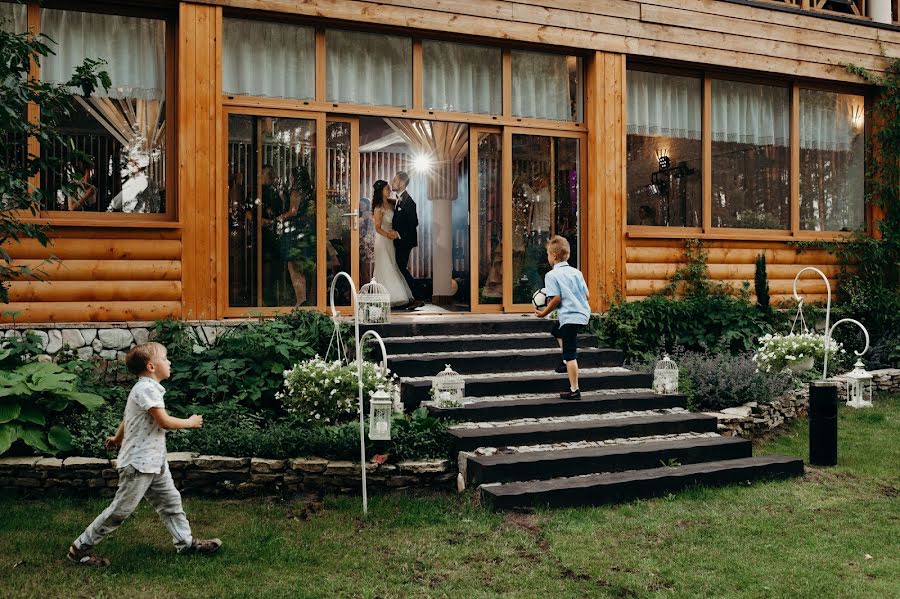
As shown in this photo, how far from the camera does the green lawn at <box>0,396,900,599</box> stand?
14.4 ft

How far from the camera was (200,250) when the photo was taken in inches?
337

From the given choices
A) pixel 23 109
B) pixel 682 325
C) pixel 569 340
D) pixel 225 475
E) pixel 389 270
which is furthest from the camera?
pixel 389 270

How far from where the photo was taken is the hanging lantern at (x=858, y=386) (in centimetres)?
913

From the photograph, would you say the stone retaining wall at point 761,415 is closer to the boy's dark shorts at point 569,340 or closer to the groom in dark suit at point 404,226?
the boy's dark shorts at point 569,340

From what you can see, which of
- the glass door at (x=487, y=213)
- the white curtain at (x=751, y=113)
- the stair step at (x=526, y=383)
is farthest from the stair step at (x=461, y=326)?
the white curtain at (x=751, y=113)

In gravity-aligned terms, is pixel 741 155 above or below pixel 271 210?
above

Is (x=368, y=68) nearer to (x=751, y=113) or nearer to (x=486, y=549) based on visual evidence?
(x=751, y=113)

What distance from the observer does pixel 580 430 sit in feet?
23.3

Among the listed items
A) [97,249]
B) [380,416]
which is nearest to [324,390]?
[380,416]

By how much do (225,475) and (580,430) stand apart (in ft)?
9.71

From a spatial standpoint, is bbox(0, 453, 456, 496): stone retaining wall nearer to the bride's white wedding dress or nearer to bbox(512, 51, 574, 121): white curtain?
the bride's white wedding dress

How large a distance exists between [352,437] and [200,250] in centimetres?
326

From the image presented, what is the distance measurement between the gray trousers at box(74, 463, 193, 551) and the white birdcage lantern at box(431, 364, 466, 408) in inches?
109

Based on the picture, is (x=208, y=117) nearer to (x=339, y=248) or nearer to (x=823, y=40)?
(x=339, y=248)
